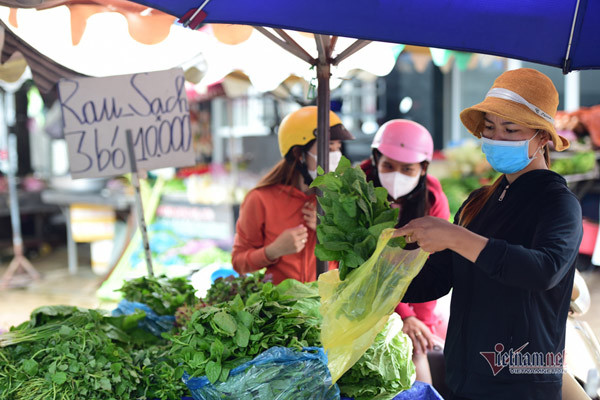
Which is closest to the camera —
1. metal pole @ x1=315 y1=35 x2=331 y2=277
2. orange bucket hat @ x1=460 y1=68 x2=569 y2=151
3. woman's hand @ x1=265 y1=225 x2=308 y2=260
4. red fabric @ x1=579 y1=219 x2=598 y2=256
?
orange bucket hat @ x1=460 y1=68 x2=569 y2=151

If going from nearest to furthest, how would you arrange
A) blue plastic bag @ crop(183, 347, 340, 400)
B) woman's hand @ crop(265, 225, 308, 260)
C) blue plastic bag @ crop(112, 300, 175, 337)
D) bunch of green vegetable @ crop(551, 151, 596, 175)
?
blue plastic bag @ crop(183, 347, 340, 400) → blue plastic bag @ crop(112, 300, 175, 337) → woman's hand @ crop(265, 225, 308, 260) → bunch of green vegetable @ crop(551, 151, 596, 175)

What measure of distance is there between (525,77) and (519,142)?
200mm

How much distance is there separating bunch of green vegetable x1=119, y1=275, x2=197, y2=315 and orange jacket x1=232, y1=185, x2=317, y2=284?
0.30 m

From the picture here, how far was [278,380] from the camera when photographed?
187cm

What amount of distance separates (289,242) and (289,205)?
0.28 m

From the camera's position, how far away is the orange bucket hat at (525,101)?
1.71 metres

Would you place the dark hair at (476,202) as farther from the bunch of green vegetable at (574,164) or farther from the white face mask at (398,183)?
the bunch of green vegetable at (574,164)

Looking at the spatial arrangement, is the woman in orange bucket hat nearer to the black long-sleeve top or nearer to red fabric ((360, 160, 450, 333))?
the black long-sleeve top

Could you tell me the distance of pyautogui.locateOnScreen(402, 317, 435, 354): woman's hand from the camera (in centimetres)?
263

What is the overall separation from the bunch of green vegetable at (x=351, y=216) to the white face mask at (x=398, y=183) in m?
1.04

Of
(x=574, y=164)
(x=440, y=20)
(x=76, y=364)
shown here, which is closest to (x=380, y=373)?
(x=76, y=364)

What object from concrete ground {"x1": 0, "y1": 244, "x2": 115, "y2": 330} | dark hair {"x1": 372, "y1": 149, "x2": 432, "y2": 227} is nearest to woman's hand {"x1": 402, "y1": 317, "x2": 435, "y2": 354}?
dark hair {"x1": 372, "y1": 149, "x2": 432, "y2": 227}

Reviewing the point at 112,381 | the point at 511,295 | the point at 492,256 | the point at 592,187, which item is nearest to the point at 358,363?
the point at 511,295

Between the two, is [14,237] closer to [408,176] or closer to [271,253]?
[271,253]
